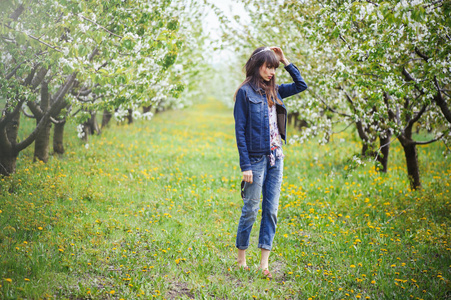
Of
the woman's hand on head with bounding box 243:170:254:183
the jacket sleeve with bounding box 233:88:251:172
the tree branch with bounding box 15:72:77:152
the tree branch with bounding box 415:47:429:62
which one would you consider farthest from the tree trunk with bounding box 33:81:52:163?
the tree branch with bounding box 415:47:429:62

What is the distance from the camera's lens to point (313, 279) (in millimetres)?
4258

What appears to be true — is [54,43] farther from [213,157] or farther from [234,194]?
[213,157]

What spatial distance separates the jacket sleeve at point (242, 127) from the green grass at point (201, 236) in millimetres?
1301

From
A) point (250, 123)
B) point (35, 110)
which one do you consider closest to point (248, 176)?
point (250, 123)

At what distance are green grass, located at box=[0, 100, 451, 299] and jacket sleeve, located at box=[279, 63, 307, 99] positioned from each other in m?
2.07

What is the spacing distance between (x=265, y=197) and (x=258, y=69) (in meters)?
1.39

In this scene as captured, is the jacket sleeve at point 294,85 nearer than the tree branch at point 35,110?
Yes

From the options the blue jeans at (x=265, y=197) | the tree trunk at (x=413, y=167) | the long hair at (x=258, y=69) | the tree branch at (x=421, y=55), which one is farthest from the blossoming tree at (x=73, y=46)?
the tree trunk at (x=413, y=167)

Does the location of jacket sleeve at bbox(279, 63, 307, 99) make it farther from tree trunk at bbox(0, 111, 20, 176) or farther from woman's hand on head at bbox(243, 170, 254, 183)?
tree trunk at bbox(0, 111, 20, 176)

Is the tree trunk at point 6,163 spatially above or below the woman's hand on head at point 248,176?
below

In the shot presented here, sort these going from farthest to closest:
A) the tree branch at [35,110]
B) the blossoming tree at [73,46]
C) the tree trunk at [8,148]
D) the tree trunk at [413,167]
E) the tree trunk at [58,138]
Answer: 1. the tree trunk at [58,138]
2. the tree branch at [35,110]
3. the tree trunk at [413,167]
4. the tree trunk at [8,148]
5. the blossoming tree at [73,46]

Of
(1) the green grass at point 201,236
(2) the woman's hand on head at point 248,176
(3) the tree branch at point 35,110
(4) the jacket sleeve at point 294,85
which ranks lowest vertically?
(1) the green grass at point 201,236

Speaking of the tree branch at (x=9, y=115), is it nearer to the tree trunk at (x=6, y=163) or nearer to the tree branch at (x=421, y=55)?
the tree trunk at (x=6, y=163)

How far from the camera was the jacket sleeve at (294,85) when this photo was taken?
167 inches
